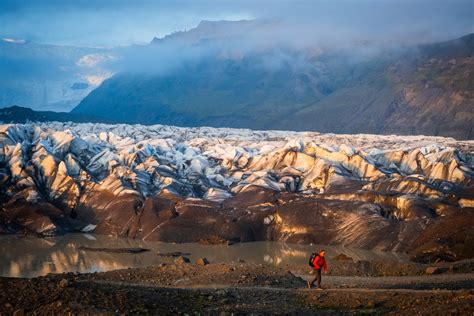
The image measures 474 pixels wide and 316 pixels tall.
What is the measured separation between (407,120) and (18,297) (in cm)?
14694

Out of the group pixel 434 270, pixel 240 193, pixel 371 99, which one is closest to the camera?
pixel 434 270

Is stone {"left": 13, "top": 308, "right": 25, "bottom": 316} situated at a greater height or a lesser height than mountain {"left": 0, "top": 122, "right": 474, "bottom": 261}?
greater

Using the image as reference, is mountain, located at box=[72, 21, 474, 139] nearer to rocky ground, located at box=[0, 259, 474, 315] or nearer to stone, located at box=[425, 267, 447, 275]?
stone, located at box=[425, 267, 447, 275]

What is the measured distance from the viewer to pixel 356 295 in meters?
17.6

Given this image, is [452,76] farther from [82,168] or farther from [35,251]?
[35,251]

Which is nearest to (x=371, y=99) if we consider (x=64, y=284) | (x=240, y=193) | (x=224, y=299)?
(x=240, y=193)

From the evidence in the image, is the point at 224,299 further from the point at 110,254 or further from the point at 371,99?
the point at 371,99

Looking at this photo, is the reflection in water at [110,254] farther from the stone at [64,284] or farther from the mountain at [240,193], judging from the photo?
the stone at [64,284]

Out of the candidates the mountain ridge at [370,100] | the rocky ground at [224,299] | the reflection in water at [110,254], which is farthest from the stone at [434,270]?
the mountain ridge at [370,100]

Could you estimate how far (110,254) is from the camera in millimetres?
38125

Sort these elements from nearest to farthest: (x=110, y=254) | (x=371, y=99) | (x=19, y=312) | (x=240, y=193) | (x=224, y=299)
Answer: (x=19, y=312)
(x=224, y=299)
(x=110, y=254)
(x=240, y=193)
(x=371, y=99)

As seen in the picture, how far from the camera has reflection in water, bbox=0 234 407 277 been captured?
110 ft

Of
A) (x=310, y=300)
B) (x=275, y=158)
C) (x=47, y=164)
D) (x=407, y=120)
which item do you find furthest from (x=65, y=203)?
(x=407, y=120)

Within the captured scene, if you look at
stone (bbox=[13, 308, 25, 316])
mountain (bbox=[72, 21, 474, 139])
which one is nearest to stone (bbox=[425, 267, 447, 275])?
stone (bbox=[13, 308, 25, 316])
